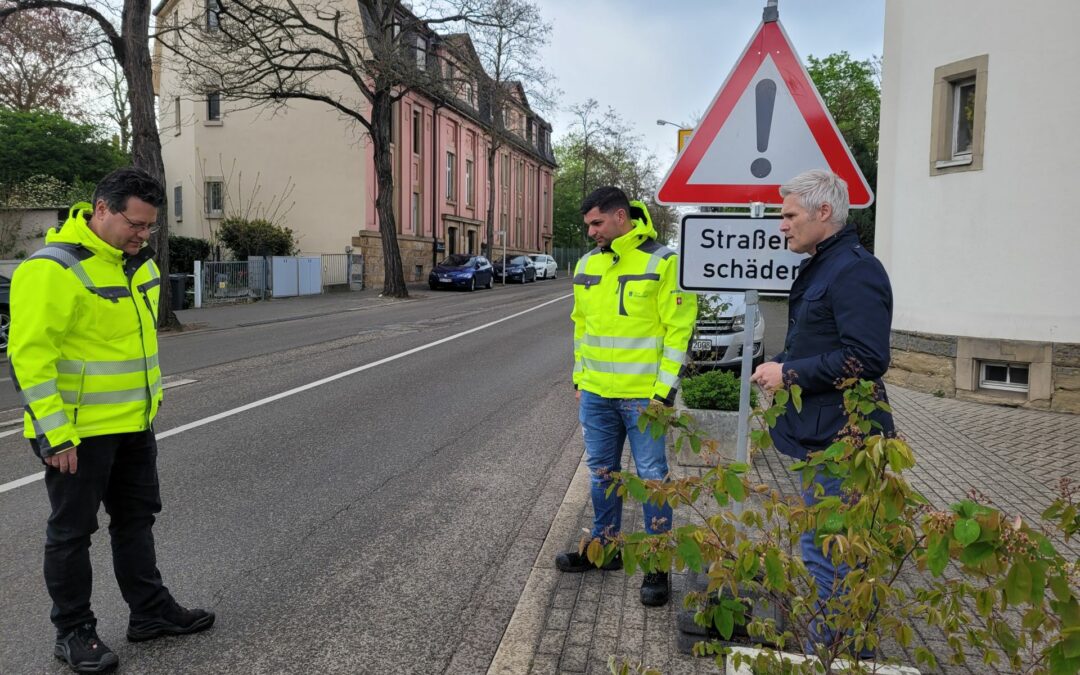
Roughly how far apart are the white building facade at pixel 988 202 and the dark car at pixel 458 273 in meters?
25.0

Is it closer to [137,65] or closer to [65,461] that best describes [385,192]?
[137,65]

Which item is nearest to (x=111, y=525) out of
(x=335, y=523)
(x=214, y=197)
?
(x=335, y=523)

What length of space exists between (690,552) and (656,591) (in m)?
1.96

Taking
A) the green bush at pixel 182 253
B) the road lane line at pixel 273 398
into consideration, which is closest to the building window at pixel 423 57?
the green bush at pixel 182 253

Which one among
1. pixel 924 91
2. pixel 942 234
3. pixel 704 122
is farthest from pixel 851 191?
pixel 924 91

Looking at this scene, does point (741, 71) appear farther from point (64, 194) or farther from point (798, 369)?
point (64, 194)

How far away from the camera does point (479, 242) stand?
164ft

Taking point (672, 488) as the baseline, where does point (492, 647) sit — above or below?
below

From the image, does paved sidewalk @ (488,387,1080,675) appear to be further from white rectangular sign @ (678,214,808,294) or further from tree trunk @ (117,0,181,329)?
tree trunk @ (117,0,181,329)

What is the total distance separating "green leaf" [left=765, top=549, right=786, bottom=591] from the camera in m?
1.88

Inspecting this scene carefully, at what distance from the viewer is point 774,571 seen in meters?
1.89

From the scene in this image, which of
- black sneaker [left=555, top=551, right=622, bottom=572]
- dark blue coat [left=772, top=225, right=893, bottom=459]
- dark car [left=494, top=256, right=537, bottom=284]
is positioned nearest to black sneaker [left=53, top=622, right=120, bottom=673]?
black sneaker [left=555, top=551, right=622, bottom=572]

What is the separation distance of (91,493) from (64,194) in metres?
36.2

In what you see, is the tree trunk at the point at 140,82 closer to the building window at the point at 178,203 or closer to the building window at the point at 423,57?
the building window at the point at 423,57
